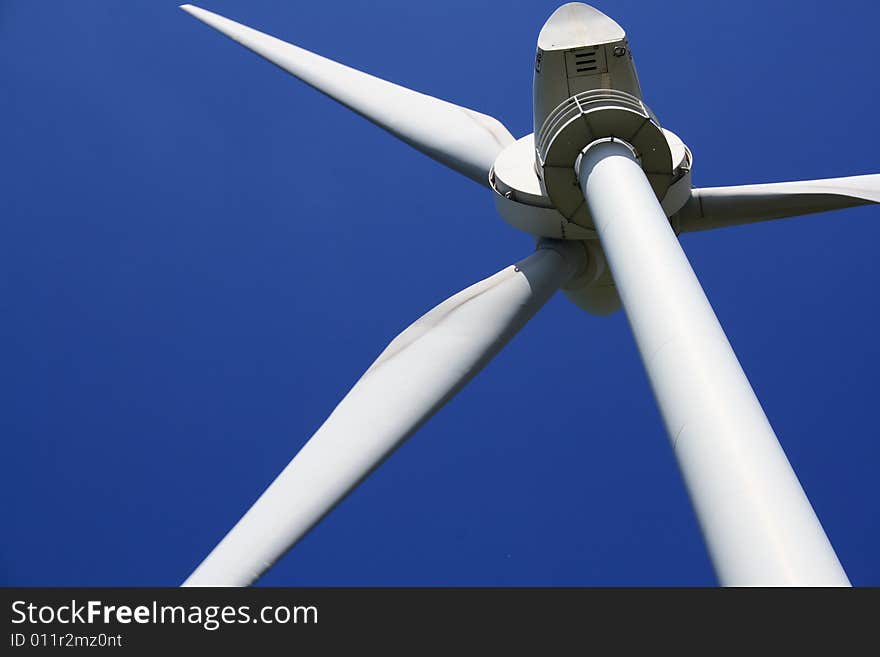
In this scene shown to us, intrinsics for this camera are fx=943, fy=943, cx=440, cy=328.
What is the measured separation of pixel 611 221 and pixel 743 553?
185 inches

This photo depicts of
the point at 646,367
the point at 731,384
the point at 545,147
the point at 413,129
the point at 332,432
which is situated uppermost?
the point at 413,129

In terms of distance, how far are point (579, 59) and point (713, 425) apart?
8.46m

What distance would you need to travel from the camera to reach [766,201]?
1526 cm

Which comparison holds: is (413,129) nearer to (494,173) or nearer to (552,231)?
(494,173)

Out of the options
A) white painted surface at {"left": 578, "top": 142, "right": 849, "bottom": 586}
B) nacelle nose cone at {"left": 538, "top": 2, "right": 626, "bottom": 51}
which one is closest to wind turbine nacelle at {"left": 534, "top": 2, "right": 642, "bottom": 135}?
nacelle nose cone at {"left": 538, "top": 2, "right": 626, "bottom": 51}

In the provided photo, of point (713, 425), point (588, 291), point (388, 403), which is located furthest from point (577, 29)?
point (713, 425)

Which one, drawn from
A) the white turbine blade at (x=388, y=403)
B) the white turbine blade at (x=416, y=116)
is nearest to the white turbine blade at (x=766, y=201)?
the white turbine blade at (x=388, y=403)

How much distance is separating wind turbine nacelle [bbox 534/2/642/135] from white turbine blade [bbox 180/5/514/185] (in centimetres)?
213

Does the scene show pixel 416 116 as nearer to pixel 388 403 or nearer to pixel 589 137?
pixel 589 137

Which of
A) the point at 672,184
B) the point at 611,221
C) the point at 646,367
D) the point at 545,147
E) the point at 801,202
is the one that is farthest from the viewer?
the point at 801,202

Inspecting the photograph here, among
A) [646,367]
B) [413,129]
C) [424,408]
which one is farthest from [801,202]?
[646,367]

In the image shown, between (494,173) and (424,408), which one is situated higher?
(494,173)

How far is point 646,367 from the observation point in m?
7.84

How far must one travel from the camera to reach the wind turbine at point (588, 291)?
612cm
